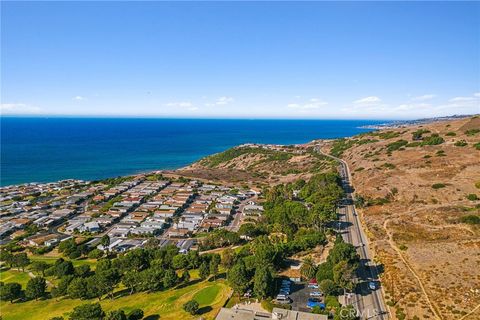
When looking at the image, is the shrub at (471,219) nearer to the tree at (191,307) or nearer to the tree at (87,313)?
the tree at (191,307)

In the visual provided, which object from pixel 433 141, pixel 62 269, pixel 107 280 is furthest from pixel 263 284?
pixel 433 141

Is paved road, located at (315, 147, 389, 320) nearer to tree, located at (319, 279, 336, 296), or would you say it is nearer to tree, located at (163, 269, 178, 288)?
tree, located at (319, 279, 336, 296)

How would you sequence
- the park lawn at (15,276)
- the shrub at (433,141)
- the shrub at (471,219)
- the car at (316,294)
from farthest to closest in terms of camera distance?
the shrub at (433,141) → the shrub at (471,219) → the park lawn at (15,276) → the car at (316,294)

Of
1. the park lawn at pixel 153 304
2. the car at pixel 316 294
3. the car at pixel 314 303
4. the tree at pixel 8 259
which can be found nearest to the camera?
the car at pixel 314 303

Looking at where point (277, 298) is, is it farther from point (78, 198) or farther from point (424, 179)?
point (78, 198)

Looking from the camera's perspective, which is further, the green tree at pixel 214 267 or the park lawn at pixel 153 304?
the green tree at pixel 214 267

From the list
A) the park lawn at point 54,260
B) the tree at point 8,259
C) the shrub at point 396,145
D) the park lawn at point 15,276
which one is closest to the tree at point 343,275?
the park lawn at point 54,260

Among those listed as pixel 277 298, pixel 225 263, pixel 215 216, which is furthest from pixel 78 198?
pixel 277 298
